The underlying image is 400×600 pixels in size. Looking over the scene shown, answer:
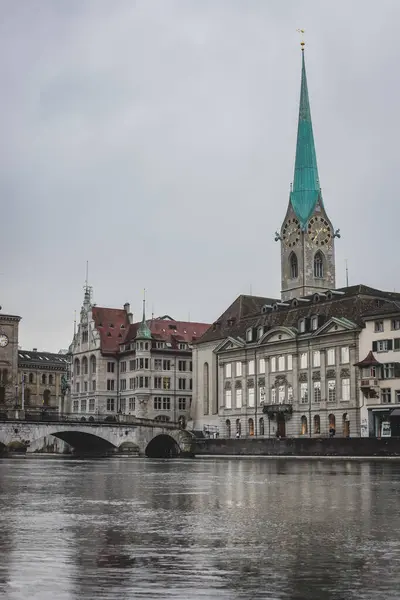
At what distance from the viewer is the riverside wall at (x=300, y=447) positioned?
99.9m

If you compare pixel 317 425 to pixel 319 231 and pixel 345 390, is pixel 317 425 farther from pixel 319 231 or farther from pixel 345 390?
pixel 319 231

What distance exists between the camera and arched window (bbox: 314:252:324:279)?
6467 inches

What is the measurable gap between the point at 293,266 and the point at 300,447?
61.5 metres

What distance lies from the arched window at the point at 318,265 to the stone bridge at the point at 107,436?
4458cm

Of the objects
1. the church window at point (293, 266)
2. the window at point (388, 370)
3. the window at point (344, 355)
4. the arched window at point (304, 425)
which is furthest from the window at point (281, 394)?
the church window at point (293, 266)

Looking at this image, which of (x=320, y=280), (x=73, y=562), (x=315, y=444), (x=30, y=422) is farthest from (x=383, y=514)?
(x=320, y=280)

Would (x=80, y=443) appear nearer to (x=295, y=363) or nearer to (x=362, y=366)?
(x=295, y=363)

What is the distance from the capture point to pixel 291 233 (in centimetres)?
16750

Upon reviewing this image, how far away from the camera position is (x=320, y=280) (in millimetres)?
164000

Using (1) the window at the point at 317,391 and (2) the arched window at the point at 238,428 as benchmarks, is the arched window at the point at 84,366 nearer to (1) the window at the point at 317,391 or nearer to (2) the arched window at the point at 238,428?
(2) the arched window at the point at 238,428

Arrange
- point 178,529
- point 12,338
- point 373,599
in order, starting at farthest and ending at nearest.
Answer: point 12,338, point 178,529, point 373,599

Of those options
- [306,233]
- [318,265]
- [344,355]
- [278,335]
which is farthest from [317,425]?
[306,233]

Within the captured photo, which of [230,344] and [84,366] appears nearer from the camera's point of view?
[230,344]

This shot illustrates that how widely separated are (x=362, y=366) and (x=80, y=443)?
4898 cm
